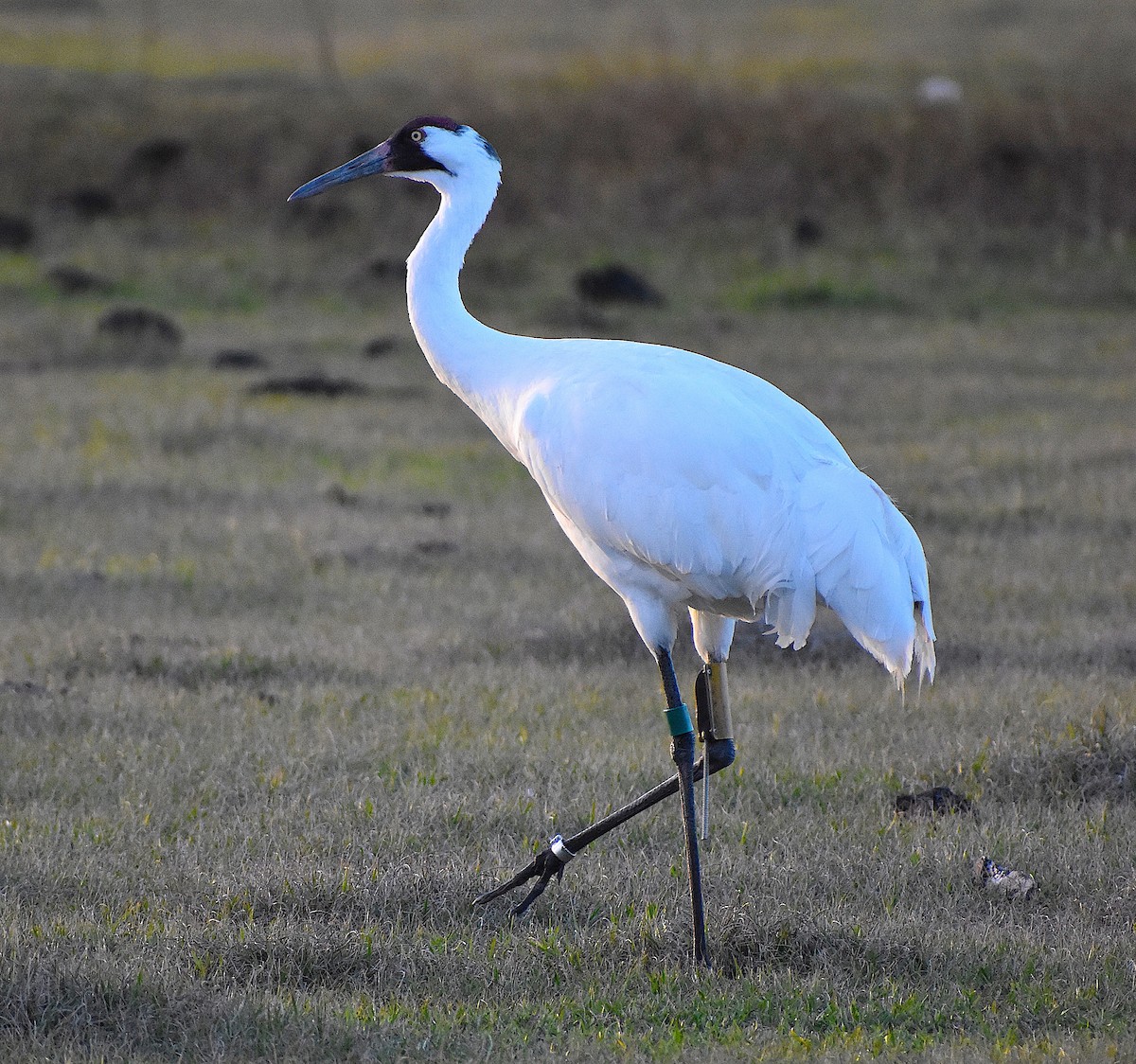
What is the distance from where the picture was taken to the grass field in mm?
3621

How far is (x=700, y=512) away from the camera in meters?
4.23

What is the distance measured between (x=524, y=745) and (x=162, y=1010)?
203 centimetres

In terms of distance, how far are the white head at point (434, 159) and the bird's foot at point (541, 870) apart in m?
1.92

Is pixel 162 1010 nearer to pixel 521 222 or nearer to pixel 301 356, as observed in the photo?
pixel 301 356

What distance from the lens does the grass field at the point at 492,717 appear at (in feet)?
11.9

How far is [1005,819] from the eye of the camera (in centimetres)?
473

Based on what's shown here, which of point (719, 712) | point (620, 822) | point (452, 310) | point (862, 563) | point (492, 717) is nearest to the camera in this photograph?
point (862, 563)

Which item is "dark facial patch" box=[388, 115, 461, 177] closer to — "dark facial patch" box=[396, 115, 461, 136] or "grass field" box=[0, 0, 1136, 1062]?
"dark facial patch" box=[396, 115, 461, 136]

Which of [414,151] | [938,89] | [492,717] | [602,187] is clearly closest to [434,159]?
[414,151]

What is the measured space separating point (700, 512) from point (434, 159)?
1.36 metres

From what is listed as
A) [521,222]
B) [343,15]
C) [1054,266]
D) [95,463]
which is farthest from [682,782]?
[343,15]

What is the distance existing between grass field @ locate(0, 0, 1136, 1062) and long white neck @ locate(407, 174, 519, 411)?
127 cm

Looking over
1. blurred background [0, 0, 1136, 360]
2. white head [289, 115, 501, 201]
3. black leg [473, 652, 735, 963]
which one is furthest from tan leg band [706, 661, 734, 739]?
blurred background [0, 0, 1136, 360]

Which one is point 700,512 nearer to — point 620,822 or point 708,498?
point 708,498
